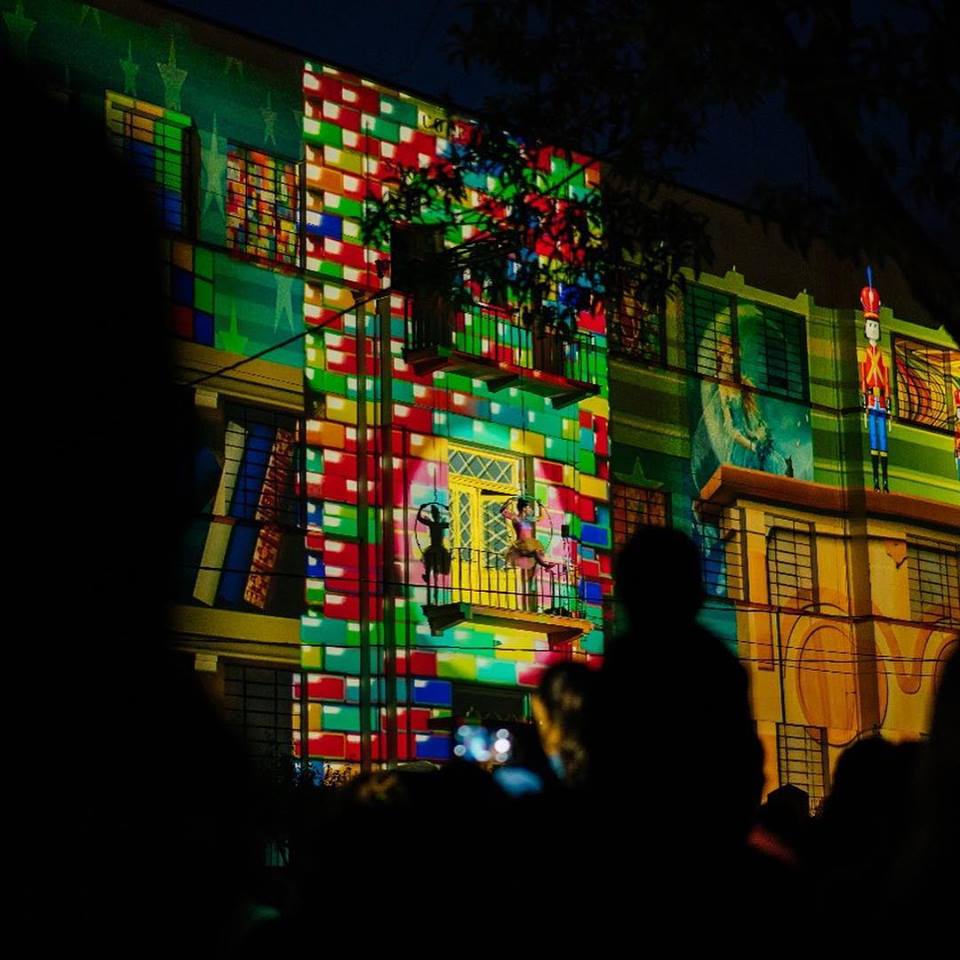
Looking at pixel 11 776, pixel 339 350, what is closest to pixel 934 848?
pixel 11 776

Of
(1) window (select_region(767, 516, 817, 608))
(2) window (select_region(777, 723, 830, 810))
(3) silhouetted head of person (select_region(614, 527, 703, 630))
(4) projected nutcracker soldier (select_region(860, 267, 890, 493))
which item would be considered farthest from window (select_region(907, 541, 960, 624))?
(3) silhouetted head of person (select_region(614, 527, 703, 630))

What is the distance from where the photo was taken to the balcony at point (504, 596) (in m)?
21.2

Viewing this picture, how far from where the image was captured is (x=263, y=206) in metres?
20.7

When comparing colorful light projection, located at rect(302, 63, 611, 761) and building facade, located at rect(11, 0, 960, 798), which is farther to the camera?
colorful light projection, located at rect(302, 63, 611, 761)

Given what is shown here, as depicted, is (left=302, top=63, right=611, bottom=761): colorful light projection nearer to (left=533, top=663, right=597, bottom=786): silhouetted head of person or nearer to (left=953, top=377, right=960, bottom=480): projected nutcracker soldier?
(left=953, top=377, right=960, bottom=480): projected nutcracker soldier

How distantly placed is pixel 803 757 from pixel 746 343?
5.64 metres

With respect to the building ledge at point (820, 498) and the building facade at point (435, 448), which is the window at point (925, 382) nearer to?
the building facade at point (435, 448)

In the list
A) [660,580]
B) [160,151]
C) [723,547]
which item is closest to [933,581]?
[723,547]

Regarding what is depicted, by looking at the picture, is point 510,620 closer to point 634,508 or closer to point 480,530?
point 480,530

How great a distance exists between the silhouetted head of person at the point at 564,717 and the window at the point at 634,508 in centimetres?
1841

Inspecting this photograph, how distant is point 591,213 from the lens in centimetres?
1294

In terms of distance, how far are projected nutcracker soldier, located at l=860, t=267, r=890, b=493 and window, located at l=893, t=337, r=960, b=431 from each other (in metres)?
0.52

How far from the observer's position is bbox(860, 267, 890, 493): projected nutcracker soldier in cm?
2641

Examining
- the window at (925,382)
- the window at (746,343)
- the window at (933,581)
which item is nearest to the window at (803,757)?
the window at (933,581)
